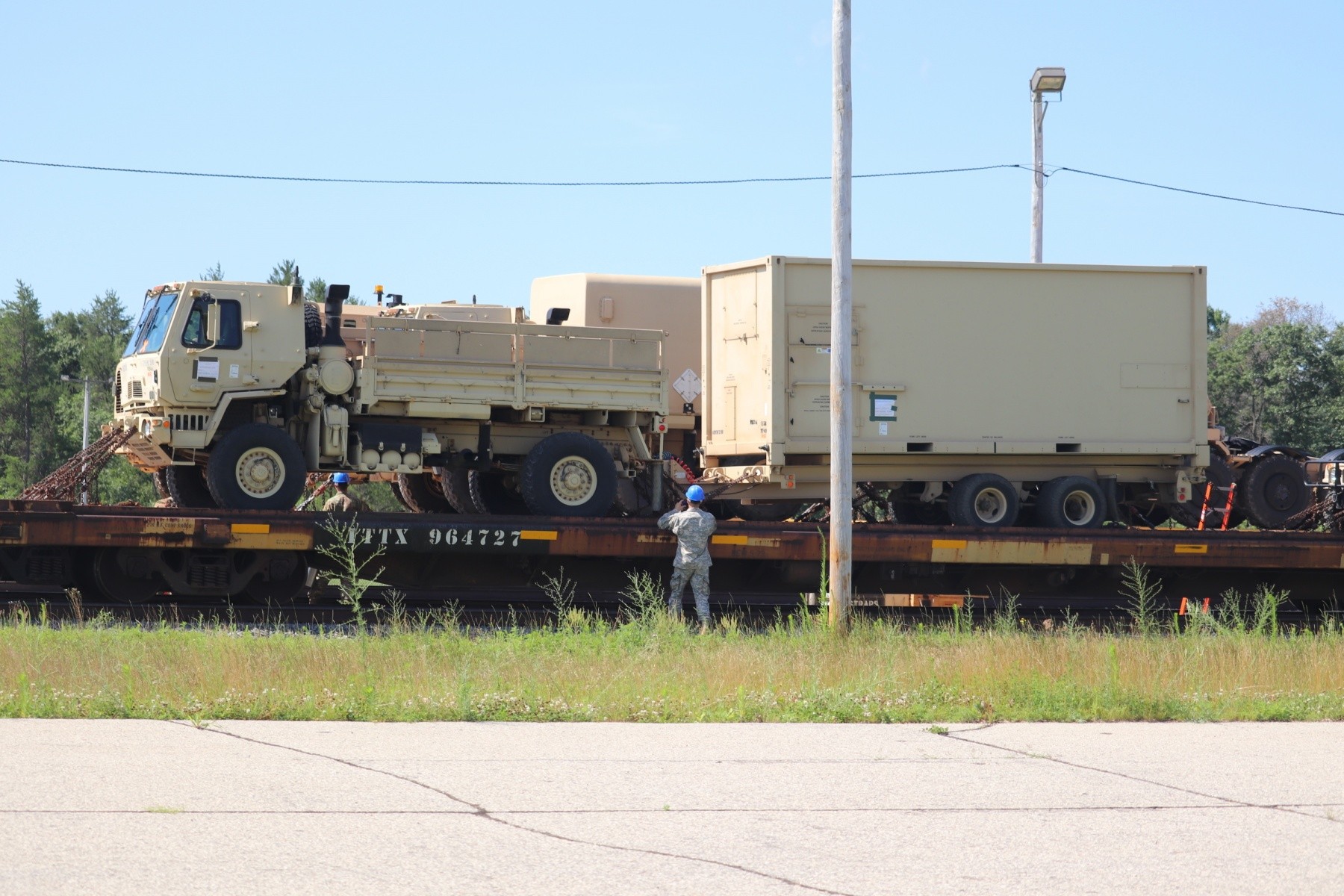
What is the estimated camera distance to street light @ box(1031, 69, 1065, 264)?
21.3 metres

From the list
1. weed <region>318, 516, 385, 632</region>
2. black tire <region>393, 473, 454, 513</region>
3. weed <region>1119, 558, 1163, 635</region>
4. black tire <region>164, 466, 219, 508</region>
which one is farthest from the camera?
black tire <region>393, 473, 454, 513</region>

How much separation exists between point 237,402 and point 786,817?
9.68 meters

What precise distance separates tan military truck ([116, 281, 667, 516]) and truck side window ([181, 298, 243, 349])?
0.04 ft

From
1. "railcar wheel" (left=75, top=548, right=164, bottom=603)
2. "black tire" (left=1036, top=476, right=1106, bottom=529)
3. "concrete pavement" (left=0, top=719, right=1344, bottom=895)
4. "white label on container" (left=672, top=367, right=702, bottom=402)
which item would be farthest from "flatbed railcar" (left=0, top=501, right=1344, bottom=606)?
"concrete pavement" (left=0, top=719, right=1344, bottom=895)

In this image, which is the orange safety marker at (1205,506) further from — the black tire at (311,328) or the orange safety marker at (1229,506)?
the black tire at (311,328)

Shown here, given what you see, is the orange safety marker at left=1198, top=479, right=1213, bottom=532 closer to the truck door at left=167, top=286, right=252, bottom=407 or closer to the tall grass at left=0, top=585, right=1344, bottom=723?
the tall grass at left=0, top=585, right=1344, bottom=723

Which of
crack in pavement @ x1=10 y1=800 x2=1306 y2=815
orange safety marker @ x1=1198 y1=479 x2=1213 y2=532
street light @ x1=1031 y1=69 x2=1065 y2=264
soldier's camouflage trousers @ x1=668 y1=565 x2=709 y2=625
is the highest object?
street light @ x1=1031 y1=69 x2=1065 y2=264

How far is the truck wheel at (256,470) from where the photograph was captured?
1373cm

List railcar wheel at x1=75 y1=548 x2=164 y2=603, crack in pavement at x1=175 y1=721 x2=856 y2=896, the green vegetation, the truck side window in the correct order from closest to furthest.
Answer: crack in pavement at x1=175 y1=721 x2=856 y2=896
the green vegetation
railcar wheel at x1=75 y1=548 x2=164 y2=603
the truck side window

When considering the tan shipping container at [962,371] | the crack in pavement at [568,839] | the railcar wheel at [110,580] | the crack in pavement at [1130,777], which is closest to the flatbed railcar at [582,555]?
the railcar wheel at [110,580]

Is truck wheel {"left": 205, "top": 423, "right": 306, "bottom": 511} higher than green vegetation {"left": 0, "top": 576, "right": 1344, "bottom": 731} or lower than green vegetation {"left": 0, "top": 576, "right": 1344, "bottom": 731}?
higher

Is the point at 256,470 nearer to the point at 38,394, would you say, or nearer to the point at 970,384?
the point at 970,384

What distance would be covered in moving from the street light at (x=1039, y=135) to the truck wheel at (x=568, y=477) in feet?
28.9

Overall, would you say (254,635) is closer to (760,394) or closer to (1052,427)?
(760,394)
